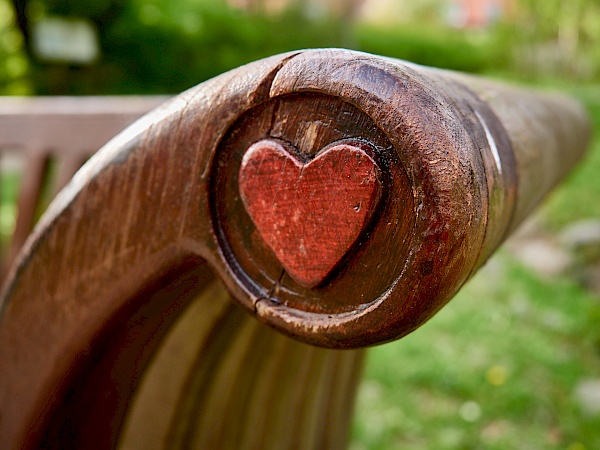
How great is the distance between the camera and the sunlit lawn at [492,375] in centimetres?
251

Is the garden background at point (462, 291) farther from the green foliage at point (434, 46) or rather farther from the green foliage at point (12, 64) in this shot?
the green foliage at point (434, 46)

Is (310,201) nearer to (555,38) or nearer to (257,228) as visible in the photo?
(257,228)

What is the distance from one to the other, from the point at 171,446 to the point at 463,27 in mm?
20295

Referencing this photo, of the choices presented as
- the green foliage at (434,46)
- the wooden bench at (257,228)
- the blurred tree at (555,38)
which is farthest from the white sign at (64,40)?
the blurred tree at (555,38)

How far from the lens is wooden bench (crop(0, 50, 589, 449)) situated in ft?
1.41

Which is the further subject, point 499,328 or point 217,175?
point 499,328

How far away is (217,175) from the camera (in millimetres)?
503

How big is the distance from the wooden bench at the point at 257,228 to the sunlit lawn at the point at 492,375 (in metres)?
2.00

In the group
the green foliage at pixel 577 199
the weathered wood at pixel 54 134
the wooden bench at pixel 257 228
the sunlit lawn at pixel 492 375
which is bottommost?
the green foliage at pixel 577 199

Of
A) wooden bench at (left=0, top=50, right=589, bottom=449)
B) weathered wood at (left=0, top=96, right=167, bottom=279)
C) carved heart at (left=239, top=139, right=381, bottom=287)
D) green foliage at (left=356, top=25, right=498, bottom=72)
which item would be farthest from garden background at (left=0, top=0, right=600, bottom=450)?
carved heart at (left=239, top=139, right=381, bottom=287)

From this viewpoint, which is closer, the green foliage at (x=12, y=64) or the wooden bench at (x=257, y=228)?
the wooden bench at (x=257, y=228)

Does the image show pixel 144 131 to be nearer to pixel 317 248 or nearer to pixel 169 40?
pixel 317 248

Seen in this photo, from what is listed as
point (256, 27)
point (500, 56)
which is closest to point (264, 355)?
point (256, 27)

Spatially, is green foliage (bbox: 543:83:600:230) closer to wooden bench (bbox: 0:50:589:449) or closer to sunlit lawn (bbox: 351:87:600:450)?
sunlit lawn (bbox: 351:87:600:450)
